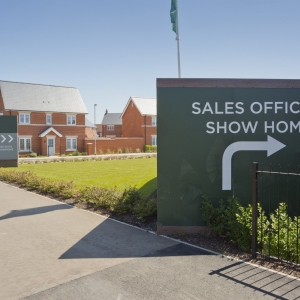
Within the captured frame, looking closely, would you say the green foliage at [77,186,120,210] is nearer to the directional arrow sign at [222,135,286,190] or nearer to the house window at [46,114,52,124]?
the directional arrow sign at [222,135,286,190]

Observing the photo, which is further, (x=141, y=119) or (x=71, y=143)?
(x=141, y=119)

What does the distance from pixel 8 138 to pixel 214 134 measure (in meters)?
21.4

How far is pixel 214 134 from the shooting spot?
25.0 ft

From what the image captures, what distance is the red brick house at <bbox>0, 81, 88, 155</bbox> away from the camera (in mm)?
44062

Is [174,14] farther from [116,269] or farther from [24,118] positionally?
[24,118]

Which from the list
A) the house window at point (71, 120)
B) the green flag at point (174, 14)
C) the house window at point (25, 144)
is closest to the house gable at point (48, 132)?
the house window at point (25, 144)

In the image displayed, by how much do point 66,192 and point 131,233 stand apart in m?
5.56

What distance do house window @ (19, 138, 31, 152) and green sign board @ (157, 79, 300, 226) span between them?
130 feet

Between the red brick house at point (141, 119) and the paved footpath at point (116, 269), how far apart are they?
4823cm

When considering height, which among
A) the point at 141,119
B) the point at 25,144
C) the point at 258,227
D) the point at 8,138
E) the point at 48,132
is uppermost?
the point at 141,119

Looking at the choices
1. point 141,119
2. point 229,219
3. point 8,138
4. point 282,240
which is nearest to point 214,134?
point 229,219

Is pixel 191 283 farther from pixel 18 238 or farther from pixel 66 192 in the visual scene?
pixel 66 192

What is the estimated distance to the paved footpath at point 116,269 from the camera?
4.79 metres

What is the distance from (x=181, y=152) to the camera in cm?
760
